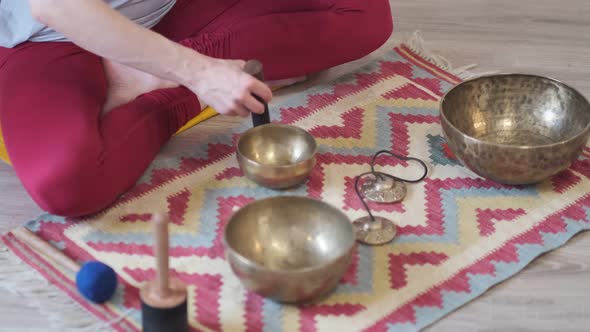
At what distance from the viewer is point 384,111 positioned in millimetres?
1971

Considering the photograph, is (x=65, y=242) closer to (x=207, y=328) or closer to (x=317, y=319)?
(x=207, y=328)

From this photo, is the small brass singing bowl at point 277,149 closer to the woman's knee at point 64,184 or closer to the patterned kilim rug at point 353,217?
the patterned kilim rug at point 353,217

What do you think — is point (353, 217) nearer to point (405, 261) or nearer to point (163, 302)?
point (405, 261)

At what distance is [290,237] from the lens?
1474 mm

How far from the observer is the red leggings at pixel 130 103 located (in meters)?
1.56

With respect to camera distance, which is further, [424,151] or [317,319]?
[424,151]

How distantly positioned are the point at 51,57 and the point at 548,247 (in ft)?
3.32

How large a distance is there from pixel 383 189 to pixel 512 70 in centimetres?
72

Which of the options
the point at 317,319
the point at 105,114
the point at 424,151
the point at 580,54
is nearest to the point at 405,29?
the point at 580,54

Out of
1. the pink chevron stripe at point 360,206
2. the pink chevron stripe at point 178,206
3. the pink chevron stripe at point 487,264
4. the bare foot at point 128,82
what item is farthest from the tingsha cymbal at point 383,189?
the bare foot at point 128,82

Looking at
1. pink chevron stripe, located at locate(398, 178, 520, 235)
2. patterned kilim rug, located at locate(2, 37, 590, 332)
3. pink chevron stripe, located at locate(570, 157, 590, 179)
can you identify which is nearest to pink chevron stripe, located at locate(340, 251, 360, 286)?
patterned kilim rug, located at locate(2, 37, 590, 332)

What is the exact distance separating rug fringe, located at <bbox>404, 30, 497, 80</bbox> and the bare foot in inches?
28.3

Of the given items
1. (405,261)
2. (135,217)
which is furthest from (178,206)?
(405,261)

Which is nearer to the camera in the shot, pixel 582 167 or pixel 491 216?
pixel 491 216
